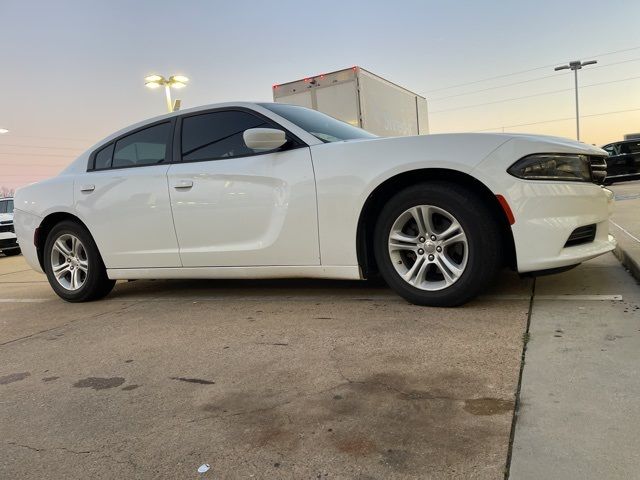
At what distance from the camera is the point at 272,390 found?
8.09ft

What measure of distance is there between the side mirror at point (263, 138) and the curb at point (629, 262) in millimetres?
2762

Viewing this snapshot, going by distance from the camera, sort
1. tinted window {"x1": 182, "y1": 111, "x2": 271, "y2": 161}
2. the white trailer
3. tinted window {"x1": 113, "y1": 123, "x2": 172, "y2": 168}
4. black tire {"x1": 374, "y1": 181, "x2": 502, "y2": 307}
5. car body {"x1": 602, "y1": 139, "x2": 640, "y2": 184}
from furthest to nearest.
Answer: car body {"x1": 602, "y1": 139, "x2": 640, "y2": 184}, the white trailer, tinted window {"x1": 113, "y1": 123, "x2": 172, "y2": 168}, tinted window {"x1": 182, "y1": 111, "x2": 271, "y2": 161}, black tire {"x1": 374, "y1": 181, "x2": 502, "y2": 307}

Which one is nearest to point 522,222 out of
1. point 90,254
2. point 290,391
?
point 290,391

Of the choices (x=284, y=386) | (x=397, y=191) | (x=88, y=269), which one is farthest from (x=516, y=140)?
(x=88, y=269)

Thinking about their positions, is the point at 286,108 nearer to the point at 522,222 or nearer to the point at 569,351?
the point at 522,222

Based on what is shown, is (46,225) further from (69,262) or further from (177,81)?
(177,81)

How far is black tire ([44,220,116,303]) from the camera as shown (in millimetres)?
4902

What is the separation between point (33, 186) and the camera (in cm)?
521

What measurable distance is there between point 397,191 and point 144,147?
7.94 ft

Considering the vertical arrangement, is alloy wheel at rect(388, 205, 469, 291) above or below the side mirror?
below

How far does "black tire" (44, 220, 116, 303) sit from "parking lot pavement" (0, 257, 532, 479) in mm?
839

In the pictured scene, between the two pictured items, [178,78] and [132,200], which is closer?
[132,200]

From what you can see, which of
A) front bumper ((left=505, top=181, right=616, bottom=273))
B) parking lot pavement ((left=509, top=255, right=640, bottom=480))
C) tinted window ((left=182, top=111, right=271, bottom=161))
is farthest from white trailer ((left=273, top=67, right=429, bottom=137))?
parking lot pavement ((left=509, top=255, right=640, bottom=480))

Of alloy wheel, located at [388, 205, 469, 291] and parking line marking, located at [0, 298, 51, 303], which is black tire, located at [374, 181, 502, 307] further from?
parking line marking, located at [0, 298, 51, 303]
